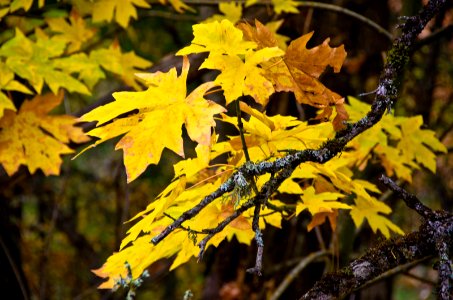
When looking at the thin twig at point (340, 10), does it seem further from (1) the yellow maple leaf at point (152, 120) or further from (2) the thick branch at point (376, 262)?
(2) the thick branch at point (376, 262)

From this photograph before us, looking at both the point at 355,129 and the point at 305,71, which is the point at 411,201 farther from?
the point at 305,71

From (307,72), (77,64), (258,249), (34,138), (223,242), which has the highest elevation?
(307,72)

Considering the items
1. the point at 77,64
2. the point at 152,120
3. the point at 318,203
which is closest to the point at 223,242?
the point at 77,64

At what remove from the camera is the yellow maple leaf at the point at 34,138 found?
2.02 m

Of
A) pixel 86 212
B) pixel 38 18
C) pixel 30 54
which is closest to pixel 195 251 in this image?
pixel 30 54

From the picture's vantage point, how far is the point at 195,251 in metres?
1.25

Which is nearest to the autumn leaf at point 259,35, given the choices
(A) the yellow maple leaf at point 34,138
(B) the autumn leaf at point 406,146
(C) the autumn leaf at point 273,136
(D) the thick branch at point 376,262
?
(C) the autumn leaf at point 273,136

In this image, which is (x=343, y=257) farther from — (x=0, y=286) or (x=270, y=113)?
(x=0, y=286)

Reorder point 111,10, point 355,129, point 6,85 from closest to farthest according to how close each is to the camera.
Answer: point 355,129
point 6,85
point 111,10

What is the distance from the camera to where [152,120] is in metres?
1.09

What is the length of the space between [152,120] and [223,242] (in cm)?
165

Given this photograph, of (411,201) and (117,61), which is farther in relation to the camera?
(117,61)

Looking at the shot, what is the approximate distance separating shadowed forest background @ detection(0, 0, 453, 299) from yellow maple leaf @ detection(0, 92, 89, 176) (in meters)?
0.27

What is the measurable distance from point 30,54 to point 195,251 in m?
1.13
